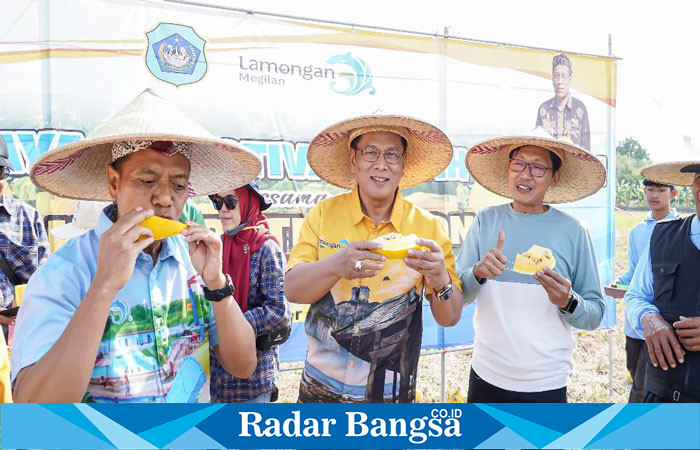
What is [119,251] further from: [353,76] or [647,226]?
[647,226]

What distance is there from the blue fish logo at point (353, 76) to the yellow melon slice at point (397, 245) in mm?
2864

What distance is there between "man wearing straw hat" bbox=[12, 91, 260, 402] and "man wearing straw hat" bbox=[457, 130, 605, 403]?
1.52 m

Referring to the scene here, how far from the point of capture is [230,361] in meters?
2.02

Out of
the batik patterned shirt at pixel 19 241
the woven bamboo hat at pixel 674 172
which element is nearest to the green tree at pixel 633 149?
the woven bamboo hat at pixel 674 172

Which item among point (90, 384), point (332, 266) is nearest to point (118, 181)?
point (90, 384)

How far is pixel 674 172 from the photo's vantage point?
3311mm

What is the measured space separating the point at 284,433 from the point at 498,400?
136 centimetres

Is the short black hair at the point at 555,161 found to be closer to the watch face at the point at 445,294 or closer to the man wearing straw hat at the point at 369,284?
the man wearing straw hat at the point at 369,284

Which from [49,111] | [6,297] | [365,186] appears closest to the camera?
[365,186]

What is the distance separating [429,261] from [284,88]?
308 cm

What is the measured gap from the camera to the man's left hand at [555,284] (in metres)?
2.59

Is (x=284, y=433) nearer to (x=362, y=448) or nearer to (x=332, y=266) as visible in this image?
(x=362, y=448)

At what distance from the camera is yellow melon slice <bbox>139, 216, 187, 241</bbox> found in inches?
65.7

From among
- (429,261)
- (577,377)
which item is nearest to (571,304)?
(429,261)
